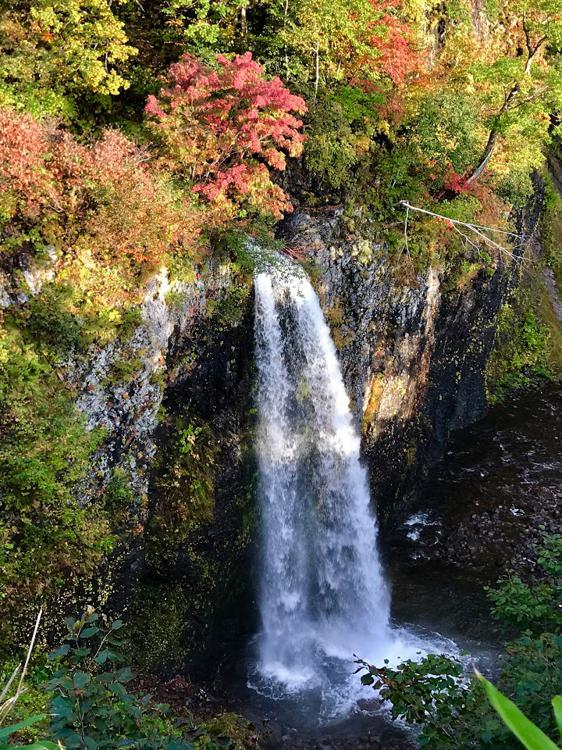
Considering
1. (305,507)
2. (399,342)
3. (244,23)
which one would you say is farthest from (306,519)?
(244,23)

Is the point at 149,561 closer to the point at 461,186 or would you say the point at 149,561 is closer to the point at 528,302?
the point at 461,186

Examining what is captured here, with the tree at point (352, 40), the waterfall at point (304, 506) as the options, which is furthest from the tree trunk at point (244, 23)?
the waterfall at point (304, 506)

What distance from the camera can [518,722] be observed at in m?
1.27

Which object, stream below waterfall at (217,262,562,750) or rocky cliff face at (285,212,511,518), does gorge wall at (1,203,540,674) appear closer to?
rocky cliff face at (285,212,511,518)

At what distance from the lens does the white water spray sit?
10148mm

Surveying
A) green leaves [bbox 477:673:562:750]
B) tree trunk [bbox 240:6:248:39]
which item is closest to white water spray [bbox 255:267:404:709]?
tree trunk [bbox 240:6:248:39]

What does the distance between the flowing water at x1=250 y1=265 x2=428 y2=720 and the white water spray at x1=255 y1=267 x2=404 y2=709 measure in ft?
0.06

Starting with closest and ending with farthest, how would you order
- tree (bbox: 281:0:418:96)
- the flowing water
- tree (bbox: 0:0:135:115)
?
tree (bbox: 0:0:135:115) < the flowing water < tree (bbox: 281:0:418:96)

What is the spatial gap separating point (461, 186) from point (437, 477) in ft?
25.2

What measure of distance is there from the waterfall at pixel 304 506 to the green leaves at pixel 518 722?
8900 millimetres

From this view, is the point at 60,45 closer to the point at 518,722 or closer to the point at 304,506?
the point at 304,506

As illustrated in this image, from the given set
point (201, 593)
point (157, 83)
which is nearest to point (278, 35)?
point (157, 83)

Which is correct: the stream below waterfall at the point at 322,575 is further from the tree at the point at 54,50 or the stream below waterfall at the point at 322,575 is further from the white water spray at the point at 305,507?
the tree at the point at 54,50

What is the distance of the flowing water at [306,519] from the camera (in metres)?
10.0
